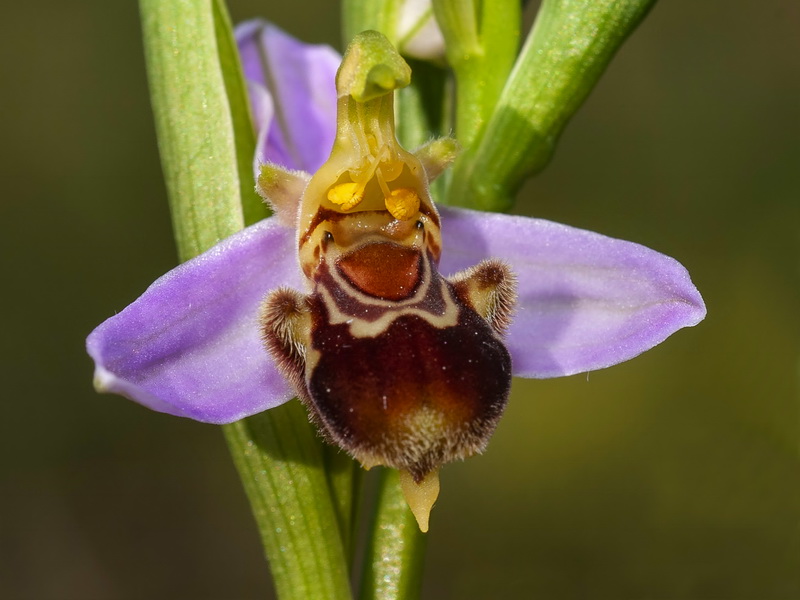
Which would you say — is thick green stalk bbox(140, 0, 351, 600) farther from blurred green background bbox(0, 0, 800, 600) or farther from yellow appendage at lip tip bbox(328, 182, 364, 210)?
blurred green background bbox(0, 0, 800, 600)

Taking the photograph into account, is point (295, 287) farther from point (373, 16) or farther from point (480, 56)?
point (373, 16)

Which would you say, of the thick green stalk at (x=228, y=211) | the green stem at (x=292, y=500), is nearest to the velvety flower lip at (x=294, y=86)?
the thick green stalk at (x=228, y=211)

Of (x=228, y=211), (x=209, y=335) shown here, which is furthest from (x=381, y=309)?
(x=228, y=211)

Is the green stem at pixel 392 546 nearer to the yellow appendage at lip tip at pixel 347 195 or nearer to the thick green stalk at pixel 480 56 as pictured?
the yellow appendage at lip tip at pixel 347 195

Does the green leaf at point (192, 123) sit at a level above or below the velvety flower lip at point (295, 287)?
above

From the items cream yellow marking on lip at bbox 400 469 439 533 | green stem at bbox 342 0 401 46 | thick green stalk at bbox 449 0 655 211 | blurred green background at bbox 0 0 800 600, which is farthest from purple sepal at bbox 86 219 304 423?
blurred green background at bbox 0 0 800 600
